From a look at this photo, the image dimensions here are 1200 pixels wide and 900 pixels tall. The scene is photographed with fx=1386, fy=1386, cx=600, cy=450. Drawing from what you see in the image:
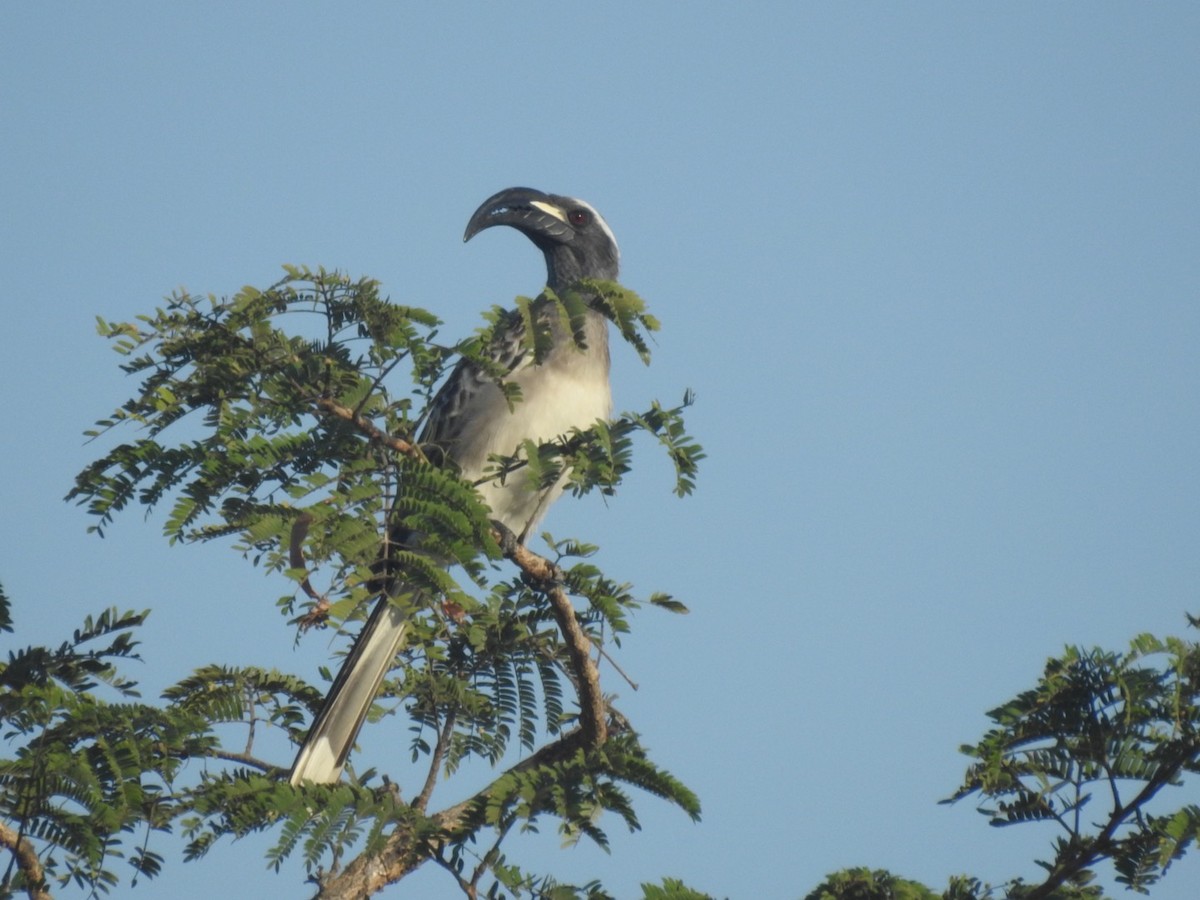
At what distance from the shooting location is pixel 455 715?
5457mm

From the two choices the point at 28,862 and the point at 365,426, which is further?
the point at 365,426

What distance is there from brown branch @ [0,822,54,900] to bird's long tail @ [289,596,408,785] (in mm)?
1143

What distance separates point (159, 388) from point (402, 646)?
5.52ft

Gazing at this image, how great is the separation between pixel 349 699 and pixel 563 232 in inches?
147

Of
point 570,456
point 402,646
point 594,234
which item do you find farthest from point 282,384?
point 594,234

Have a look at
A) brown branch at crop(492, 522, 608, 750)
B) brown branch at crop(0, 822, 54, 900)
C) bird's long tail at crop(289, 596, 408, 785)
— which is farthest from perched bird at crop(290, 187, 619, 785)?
brown branch at crop(0, 822, 54, 900)

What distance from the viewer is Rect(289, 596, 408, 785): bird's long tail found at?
5.37m

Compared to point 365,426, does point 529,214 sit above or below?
above

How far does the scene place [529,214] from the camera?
8.48 m

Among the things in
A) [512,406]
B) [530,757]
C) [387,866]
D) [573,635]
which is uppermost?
[512,406]

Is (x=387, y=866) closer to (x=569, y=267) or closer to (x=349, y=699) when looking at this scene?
(x=349, y=699)

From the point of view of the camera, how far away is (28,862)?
162 inches

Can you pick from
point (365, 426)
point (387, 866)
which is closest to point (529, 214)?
point (365, 426)

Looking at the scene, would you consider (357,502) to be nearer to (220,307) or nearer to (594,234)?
(220,307)
